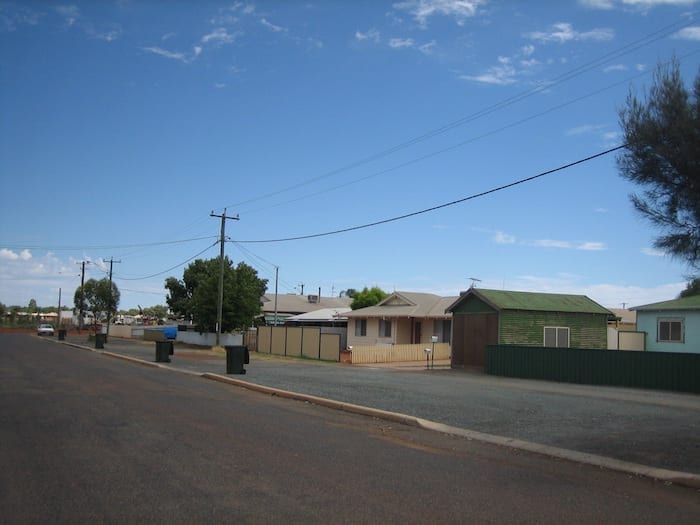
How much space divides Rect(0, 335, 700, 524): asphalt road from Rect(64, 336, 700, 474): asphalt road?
55.1 inches

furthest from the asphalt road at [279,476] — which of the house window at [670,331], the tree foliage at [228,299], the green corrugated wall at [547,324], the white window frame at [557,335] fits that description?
the tree foliage at [228,299]

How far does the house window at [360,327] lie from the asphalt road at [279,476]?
34.5 metres

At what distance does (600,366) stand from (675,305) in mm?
11502

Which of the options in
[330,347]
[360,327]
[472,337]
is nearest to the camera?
[472,337]

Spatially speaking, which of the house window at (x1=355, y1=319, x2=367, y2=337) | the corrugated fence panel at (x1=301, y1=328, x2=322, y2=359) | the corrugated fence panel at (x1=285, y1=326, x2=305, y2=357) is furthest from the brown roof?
the corrugated fence panel at (x1=301, y1=328, x2=322, y2=359)

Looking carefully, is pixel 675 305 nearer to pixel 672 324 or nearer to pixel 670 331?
pixel 672 324

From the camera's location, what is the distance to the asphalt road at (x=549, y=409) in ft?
35.8

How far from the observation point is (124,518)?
6117 millimetres

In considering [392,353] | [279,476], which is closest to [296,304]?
[392,353]

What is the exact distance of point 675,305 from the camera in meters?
33.2

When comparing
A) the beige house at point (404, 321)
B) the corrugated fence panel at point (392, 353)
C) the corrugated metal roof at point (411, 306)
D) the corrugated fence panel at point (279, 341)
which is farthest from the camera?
the corrugated fence panel at point (279, 341)

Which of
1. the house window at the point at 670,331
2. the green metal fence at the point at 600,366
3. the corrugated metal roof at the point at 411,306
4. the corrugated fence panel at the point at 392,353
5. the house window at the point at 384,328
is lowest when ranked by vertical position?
the corrugated fence panel at the point at 392,353

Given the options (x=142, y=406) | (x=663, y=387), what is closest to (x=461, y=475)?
(x=142, y=406)

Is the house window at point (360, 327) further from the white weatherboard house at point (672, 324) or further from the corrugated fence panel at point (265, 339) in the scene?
the white weatherboard house at point (672, 324)
